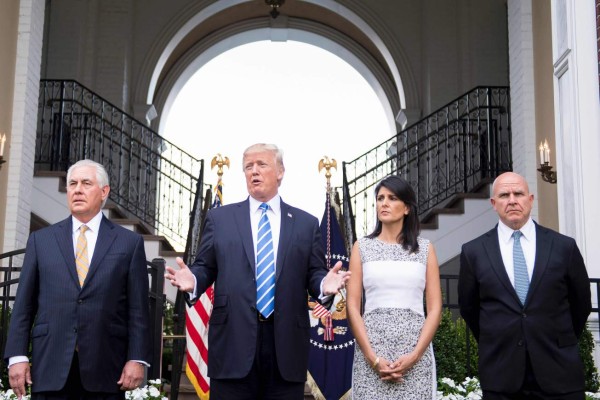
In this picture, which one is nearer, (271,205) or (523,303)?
(523,303)

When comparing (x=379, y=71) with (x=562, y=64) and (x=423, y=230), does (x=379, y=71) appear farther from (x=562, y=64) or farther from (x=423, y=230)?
(x=562, y=64)

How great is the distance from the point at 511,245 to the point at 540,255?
155 mm

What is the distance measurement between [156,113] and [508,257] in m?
13.3

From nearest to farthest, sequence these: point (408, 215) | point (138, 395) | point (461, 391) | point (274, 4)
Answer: point (408, 215) < point (138, 395) < point (461, 391) < point (274, 4)

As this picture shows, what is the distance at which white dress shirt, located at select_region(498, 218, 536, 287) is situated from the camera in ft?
13.2

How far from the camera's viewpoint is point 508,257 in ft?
13.3

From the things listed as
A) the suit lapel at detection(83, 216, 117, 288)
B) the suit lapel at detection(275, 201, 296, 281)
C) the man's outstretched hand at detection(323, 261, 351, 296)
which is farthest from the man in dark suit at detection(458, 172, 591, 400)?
the suit lapel at detection(83, 216, 117, 288)

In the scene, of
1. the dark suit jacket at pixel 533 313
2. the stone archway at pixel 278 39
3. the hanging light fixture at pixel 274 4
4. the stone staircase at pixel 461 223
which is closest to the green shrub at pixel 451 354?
the dark suit jacket at pixel 533 313

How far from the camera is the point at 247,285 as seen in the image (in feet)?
12.7

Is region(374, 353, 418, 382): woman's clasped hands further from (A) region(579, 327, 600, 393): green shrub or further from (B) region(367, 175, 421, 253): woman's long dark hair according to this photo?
(A) region(579, 327, 600, 393): green shrub

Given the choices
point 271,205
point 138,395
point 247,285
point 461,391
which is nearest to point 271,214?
point 271,205

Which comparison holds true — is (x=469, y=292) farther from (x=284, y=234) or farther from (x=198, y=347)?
(x=198, y=347)

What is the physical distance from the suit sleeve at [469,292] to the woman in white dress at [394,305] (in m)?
0.12

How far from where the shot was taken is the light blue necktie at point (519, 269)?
155 inches
